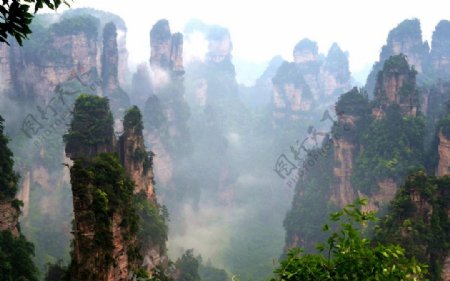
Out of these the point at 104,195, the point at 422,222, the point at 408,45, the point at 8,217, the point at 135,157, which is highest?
the point at 408,45

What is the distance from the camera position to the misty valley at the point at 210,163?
54.1 ft

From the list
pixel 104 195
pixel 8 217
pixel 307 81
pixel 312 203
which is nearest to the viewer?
pixel 104 195

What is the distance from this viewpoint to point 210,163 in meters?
89.9

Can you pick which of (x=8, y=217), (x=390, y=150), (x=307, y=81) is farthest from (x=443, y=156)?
(x=307, y=81)

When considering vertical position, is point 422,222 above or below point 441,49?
below

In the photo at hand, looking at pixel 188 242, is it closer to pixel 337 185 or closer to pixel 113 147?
pixel 337 185

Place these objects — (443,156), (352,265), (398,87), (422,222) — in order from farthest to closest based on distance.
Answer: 1. (398,87)
2. (443,156)
3. (422,222)
4. (352,265)

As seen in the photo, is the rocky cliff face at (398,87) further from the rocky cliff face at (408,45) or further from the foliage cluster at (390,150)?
the rocky cliff face at (408,45)

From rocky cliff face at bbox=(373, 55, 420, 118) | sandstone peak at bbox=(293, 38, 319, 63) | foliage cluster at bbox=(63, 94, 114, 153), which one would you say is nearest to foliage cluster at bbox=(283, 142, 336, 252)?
rocky cliff face at bbox=(373, 55, 420, 118)

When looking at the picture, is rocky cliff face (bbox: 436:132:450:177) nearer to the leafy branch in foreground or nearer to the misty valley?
the misty valley

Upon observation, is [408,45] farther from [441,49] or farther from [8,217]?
[8,217]

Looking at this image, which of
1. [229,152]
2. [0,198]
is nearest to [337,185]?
[0,198]

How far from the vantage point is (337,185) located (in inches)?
1852

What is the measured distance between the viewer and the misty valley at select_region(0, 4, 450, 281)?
649 inches
